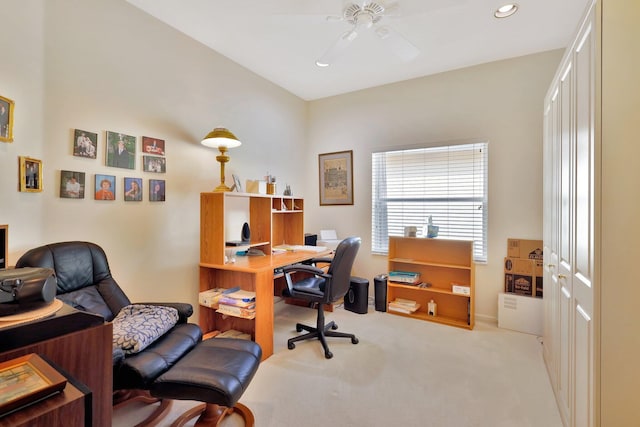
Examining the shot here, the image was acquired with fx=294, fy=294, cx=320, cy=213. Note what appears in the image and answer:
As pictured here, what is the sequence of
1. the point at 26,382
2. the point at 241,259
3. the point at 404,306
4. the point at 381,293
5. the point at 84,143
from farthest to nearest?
the point at 381,293 → the point at 404,306 → the point at 241,259 → the point at 84,143 → the point at 26,382

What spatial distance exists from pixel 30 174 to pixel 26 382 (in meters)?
1.72

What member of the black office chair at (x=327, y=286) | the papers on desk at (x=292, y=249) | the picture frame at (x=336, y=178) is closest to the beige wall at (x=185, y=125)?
the picture frame at (x=336, y=178)

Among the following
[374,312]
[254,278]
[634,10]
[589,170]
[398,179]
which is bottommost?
[374,312]

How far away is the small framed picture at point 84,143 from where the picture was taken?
1.98 m

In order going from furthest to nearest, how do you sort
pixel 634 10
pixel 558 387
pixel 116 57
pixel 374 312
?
pixel 374 312, pixel 116 57, pixel 558 387, pixel 634 10

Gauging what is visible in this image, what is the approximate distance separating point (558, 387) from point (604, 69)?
6.05 feet

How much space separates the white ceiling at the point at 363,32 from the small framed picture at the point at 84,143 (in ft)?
3.65

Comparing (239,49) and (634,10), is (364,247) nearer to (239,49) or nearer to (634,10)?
(239,49)

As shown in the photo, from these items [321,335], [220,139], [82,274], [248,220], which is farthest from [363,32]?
[82,274]

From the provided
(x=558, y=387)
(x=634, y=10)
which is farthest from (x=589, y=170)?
(x=558, y=387)

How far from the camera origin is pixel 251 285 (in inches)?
103

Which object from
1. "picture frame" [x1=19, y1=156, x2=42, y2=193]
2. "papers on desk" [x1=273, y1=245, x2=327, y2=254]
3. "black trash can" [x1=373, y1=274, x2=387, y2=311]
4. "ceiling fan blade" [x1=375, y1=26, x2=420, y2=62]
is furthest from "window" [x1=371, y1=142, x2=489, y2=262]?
"picture frame" [x1=19, y1=156, x2=42, y2=193]

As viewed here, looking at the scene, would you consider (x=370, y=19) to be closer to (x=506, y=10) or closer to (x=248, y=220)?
(x=506, y=10)

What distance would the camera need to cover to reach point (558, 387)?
1.86 metres
